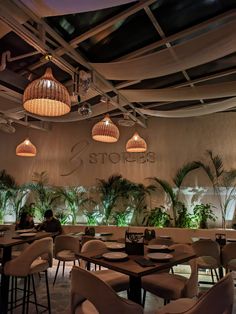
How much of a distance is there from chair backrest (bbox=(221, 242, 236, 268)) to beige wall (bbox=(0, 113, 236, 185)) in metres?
3.00

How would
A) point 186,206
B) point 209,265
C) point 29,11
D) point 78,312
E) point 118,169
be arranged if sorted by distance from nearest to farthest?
point 78,312
point 29,11
point 209,265
point 186,206
point 118,169

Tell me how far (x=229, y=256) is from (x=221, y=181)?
2973mm

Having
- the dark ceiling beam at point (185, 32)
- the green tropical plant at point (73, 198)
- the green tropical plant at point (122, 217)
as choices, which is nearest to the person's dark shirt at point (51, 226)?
the green tropical plant at point (73, 198)

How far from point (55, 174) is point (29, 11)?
18.5 feet

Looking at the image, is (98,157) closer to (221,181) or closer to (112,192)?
(112,192)

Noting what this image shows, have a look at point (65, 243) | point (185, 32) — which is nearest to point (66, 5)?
point (185, 32)

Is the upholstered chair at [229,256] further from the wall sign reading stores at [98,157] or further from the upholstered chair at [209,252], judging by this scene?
the wall sign reading stores at [98,157]

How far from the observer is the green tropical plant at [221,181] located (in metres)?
6.56

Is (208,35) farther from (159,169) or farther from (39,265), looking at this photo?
(159,169)

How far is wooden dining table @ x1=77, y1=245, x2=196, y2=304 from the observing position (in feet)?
7.30

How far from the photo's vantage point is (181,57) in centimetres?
337

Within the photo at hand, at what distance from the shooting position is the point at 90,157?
306 inches

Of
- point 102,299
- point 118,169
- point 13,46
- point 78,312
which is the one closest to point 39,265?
point 78,312

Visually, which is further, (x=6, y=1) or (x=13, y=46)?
(x=13, y=46)
